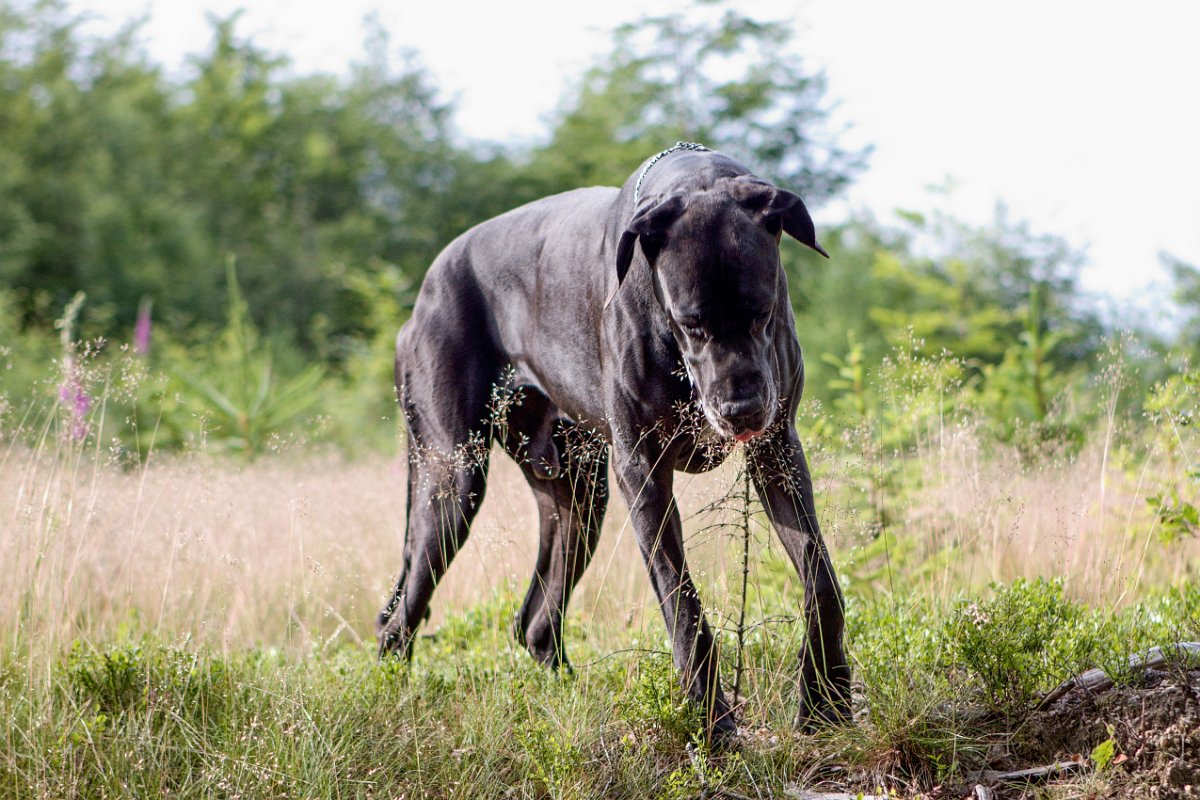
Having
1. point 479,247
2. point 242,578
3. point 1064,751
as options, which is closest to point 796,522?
point 1064,751

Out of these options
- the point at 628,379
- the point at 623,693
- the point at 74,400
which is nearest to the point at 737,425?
the point at 628,379

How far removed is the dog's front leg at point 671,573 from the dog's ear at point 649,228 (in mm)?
586

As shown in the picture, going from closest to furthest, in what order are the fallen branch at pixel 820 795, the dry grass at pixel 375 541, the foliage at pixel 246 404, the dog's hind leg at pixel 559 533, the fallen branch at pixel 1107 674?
the fallen branch at pixel 820 795, the fallen branch at pixel 1107 674, the dry grass at pixel 375 541, the dog's hind leg at pixel 559 533, the foliage at pixel 246 404

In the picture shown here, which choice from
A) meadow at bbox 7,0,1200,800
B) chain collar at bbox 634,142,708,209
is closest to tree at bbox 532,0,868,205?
meadow at bbox 7,0,1200,800

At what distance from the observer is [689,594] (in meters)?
A: 3.33

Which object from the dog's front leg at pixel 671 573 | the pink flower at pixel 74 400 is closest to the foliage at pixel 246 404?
the pink flower at pixel 74 400

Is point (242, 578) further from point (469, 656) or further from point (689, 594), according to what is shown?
point (689, 594)

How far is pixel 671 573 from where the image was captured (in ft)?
11.1

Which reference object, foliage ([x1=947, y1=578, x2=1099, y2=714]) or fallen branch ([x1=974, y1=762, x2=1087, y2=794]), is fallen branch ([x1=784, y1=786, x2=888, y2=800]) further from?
foliage ([x1=947, y1=578, x2=1099, y2=714])

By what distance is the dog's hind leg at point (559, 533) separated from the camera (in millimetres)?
4305

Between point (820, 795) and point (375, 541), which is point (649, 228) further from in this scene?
point (375, 541)

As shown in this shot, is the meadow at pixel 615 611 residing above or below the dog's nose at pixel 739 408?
below

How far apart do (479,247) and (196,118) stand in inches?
1187

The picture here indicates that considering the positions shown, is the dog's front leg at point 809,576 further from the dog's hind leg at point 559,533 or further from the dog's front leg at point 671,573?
the dog's hind leg at point 559,533
